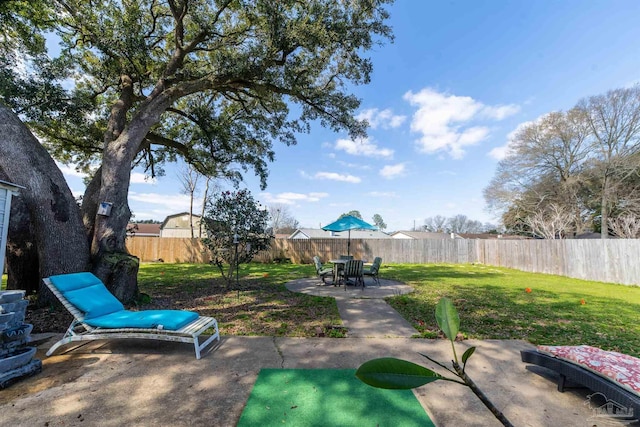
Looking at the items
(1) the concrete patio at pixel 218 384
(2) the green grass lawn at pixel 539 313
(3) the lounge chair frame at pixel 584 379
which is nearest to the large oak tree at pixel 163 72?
(1) the concrete patio at pixel 218 384

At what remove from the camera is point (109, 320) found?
3678 mm

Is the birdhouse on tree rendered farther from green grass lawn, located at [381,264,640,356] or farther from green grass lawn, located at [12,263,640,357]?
green grass lawn, located at [381,264,640,356]

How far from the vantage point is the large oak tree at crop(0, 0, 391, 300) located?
6.25m

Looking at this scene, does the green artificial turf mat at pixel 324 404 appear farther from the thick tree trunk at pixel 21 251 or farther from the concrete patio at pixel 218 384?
the thick tree trunk at pixel 21 251

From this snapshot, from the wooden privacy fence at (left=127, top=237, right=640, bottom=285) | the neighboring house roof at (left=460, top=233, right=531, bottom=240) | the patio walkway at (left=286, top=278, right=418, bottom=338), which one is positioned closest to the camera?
the patio walkway at (left=286, top=278, right=418, bottom=338)

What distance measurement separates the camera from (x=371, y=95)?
1220 cm

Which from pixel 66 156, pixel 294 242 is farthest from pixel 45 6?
pixel 294 242

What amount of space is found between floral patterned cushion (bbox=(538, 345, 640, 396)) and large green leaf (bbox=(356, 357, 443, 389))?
9.51 ft

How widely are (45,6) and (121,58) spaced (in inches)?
99.7

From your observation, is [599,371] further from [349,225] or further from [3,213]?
[349,225]

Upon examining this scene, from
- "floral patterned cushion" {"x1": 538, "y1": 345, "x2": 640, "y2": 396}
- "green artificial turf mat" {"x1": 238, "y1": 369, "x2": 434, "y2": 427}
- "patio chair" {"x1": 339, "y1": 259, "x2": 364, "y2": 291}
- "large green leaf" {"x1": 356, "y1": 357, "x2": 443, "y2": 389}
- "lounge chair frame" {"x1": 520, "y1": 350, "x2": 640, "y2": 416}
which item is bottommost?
"green artificial turf mat" {"x1": 238, "y1": 369, "x2": 434, "y2": 427}

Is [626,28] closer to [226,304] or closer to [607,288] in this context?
[607,288]

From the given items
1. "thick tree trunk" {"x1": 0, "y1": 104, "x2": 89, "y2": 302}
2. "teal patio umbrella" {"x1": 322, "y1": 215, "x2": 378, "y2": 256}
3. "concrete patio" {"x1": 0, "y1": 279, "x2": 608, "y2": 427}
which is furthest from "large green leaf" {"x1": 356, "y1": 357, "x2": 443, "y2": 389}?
"teal patio umbrella" {"x1": 322, "y1": 215, "x2": 378, "y2": 256}

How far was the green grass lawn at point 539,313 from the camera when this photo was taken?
4.35 metres
